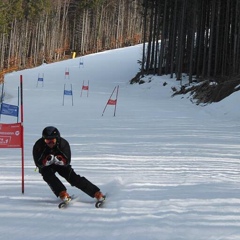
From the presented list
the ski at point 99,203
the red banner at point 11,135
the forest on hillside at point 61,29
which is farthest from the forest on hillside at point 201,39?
the forest on hillside at point 61,29

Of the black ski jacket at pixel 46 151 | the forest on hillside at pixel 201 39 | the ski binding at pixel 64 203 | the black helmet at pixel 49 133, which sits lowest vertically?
the ski binding at pixel 64 203

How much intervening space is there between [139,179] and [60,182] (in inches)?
69.3

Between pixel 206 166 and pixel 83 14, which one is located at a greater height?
pixel 83 14

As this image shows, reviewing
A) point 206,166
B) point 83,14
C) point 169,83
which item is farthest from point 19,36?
point 206,166

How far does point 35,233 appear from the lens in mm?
4492

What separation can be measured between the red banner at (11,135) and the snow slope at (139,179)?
75 cm

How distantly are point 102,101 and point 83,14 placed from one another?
1953 inches

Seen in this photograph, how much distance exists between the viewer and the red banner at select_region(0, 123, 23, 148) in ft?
20.9

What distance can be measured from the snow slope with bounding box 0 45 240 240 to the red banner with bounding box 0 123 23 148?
746mm

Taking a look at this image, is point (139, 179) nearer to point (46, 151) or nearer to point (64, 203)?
point (64, 203)

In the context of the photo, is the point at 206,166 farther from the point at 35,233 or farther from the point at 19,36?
the point at 19,36

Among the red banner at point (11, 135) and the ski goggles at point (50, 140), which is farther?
the red banner at point (11, 135)

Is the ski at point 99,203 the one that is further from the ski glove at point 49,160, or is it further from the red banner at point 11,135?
the red banner at point 11,135

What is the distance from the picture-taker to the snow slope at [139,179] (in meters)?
4.62
